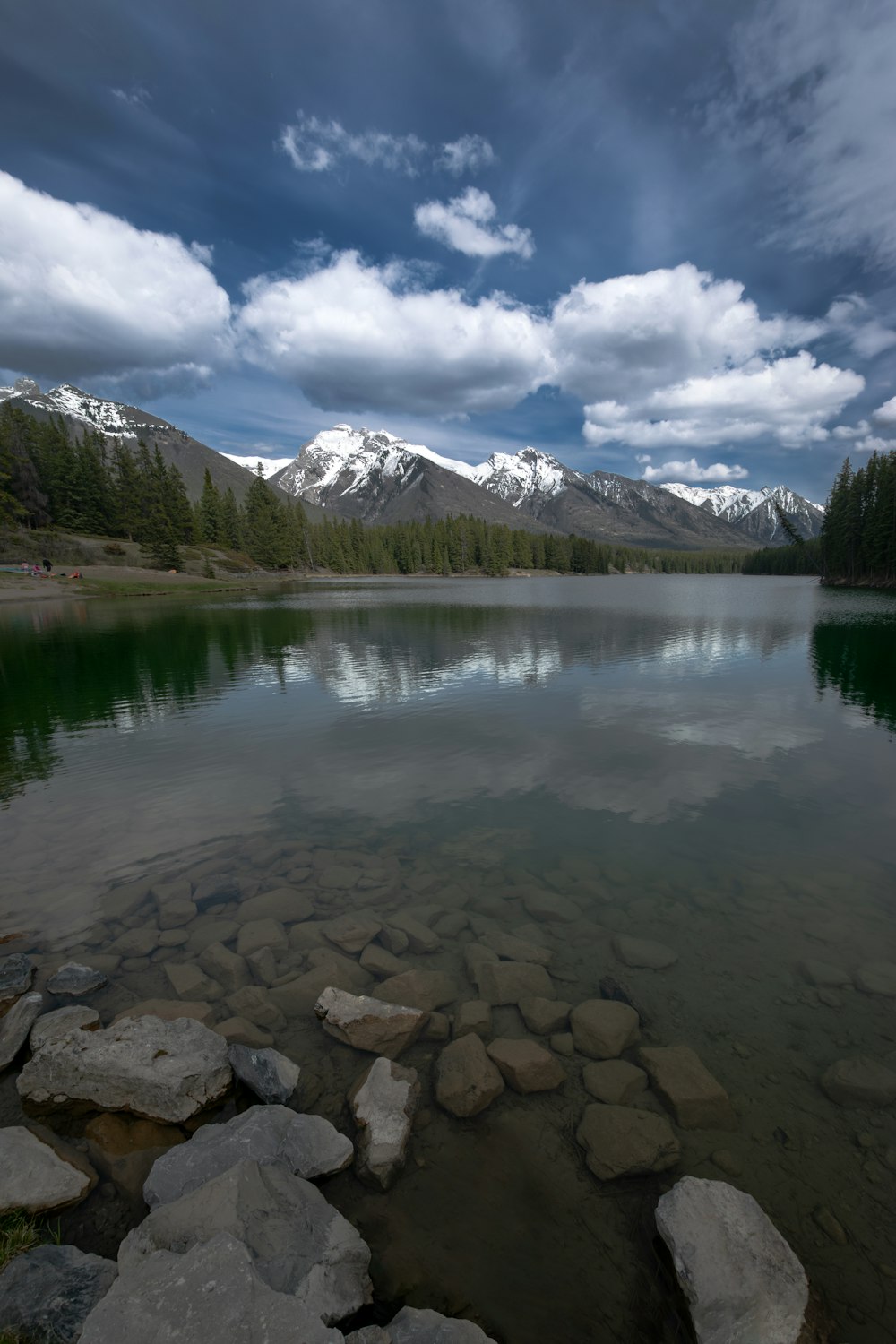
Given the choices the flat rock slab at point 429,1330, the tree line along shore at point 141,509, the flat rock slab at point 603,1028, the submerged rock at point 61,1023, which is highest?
the tree line along shore at point 141,509

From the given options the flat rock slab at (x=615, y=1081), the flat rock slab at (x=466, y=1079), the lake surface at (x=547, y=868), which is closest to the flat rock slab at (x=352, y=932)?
the lake surface at (x=547, y=868)

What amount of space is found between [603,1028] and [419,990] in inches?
123

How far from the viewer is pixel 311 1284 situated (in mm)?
5020

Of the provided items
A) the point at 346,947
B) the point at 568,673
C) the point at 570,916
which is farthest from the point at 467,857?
the point at 568,673

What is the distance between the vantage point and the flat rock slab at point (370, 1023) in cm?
865

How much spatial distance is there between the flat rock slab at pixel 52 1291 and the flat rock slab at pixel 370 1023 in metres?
3.91

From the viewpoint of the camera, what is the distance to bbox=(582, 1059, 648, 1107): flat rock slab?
25.7 ft

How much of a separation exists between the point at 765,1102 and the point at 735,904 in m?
5.14

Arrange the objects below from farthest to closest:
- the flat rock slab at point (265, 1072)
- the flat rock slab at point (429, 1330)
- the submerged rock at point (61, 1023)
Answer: the submerged rock at point (61, 1023) < the flat rock slab at point (265, 1072) < the flat rock slab at point (429, 1330)

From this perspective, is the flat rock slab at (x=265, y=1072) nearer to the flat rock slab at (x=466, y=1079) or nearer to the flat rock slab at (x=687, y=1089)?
the flat rock slab at (x=466, y=1079)

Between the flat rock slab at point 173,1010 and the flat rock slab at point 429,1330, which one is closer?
the flat rock slab at point 429,1330

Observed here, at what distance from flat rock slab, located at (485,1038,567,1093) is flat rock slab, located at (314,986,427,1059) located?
1.30 metres

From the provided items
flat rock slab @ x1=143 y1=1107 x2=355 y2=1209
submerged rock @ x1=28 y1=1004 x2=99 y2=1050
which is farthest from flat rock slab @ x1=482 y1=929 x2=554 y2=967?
Result: submerged rock @ x1=28 y1=1004 x2=99 y2=1050

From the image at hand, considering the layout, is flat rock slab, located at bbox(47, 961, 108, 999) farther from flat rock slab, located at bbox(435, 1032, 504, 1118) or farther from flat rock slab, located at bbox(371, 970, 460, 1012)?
flat rock slab, located at bbox(435, 1032, 504, 1118)
